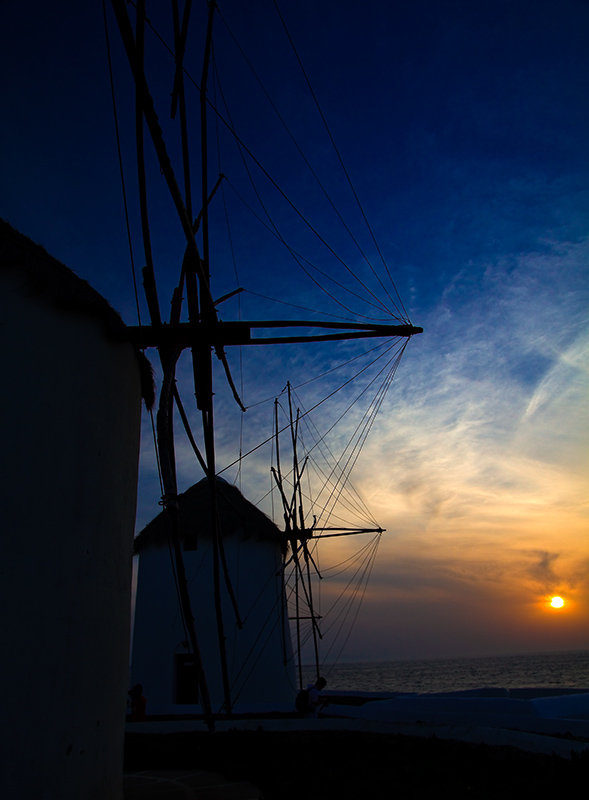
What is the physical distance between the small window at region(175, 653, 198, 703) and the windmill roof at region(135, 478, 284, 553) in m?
2.80

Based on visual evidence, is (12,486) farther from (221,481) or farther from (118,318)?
(221,481)

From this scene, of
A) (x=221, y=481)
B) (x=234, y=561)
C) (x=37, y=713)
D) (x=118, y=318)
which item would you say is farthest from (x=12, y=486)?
(x=221, y=481)

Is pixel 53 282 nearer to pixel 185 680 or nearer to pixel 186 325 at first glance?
pixel 186 325

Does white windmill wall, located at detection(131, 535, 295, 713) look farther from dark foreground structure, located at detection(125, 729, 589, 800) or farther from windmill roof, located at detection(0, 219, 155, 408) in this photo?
windmill roof, located at detection(0, 219, 155, 408)

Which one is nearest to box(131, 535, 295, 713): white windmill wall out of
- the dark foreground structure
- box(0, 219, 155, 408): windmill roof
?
the dark foreground structure

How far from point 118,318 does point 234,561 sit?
1207cm

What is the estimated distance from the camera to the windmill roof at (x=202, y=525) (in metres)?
15.7

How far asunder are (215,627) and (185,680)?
5.68ft

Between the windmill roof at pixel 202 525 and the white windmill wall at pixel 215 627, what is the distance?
8.5 inches

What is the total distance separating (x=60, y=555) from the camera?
381cm

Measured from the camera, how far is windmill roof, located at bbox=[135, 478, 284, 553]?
51.5 feet

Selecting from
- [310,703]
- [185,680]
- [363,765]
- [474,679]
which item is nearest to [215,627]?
[185,680]

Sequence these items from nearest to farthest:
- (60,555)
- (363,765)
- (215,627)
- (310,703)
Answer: (60,555) → (363,765) → (310,703) → (215,627)

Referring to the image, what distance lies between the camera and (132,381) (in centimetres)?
506
